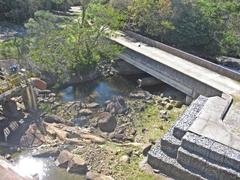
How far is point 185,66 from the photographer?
113ft

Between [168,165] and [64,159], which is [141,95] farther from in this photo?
[64,159]

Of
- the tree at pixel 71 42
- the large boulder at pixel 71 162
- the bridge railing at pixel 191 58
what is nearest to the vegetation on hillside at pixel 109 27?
the tree at pixel 71 42

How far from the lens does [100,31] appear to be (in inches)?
1464

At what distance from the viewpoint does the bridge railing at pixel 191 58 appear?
3244cm

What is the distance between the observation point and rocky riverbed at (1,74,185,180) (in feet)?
76.3

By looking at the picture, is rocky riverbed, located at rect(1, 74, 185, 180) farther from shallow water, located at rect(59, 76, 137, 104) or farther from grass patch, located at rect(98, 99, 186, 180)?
shallow water, located at rect(59, 76, 137, 104)

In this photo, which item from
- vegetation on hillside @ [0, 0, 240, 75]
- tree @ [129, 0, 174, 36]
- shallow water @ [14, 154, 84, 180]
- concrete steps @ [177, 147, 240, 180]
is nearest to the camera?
concrete steps @ [177, 147, 240, 180]

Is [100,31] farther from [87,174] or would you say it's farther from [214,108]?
[87,174]

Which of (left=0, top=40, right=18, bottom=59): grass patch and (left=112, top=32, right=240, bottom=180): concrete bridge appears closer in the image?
(left=112, top=32, right=240, bottom=180): concrete bridge

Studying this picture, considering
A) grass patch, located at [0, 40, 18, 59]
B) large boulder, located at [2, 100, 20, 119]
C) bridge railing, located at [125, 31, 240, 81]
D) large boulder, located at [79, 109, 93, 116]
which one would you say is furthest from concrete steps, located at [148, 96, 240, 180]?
grass patch, located at [0, 40, 18, 59]

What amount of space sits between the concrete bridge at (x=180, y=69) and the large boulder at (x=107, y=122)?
25.8ft

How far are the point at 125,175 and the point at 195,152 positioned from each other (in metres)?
4.53

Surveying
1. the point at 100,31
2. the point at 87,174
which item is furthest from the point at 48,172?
the point at 100,31

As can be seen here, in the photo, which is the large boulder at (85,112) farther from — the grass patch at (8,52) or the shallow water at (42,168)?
the grass patch at (8,52)
